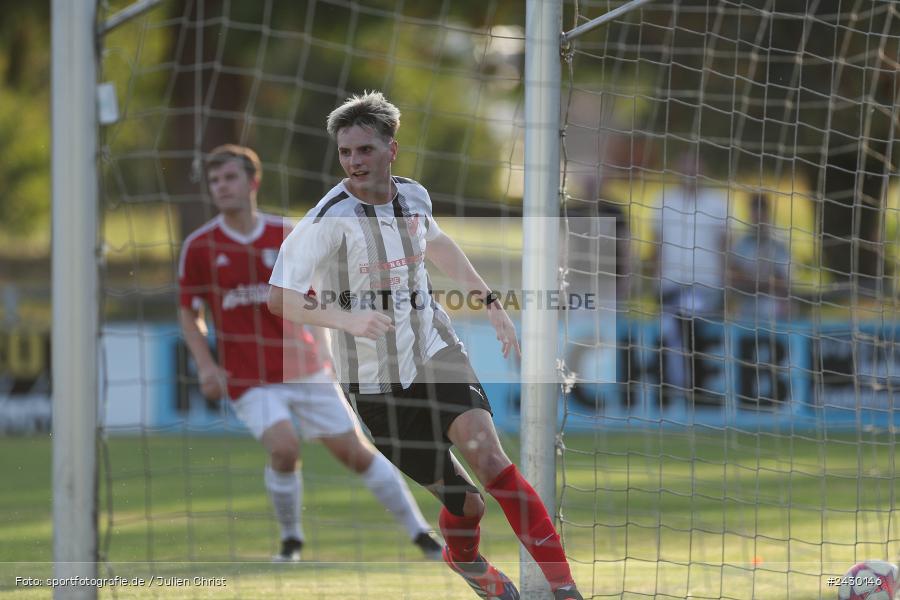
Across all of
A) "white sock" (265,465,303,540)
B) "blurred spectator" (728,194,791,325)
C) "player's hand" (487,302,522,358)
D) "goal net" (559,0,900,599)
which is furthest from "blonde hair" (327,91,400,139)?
"blurred spectator" (728,194,791,325)

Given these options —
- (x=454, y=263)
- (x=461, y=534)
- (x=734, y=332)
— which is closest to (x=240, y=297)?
(x=454, y=263)

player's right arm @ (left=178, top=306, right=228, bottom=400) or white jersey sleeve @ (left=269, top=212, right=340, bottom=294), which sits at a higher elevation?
white jersey sleeve @ (left=269, top=212, right=340, bottom=294)

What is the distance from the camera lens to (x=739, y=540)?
6.14m

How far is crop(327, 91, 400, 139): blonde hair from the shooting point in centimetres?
412

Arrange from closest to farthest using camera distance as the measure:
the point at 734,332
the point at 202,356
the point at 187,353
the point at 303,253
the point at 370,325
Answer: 1. the point at 370,325
2. the point at 303,253
3. the point at 202,356
4. the point at 734,332
5. the point at 187,353

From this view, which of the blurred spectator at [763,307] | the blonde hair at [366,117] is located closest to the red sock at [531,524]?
the blonde hair at [366,117]

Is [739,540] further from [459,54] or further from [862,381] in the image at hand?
[459,54]

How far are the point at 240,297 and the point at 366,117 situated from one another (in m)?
2.50

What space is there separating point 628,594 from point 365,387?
1.44m

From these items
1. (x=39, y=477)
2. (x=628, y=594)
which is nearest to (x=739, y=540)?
(x=628, y=594)

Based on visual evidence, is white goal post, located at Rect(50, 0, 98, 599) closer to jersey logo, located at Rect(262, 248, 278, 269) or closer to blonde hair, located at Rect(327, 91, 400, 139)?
blonde hair, located at Rect(327, 91, 400, 139)

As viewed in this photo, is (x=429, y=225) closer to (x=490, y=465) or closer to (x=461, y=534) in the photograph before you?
(x=490, y=465)

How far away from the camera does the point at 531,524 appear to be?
3969 millimetres

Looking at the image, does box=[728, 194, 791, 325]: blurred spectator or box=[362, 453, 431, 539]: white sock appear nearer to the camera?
box=[362, 453, 431, 539]: white sock
